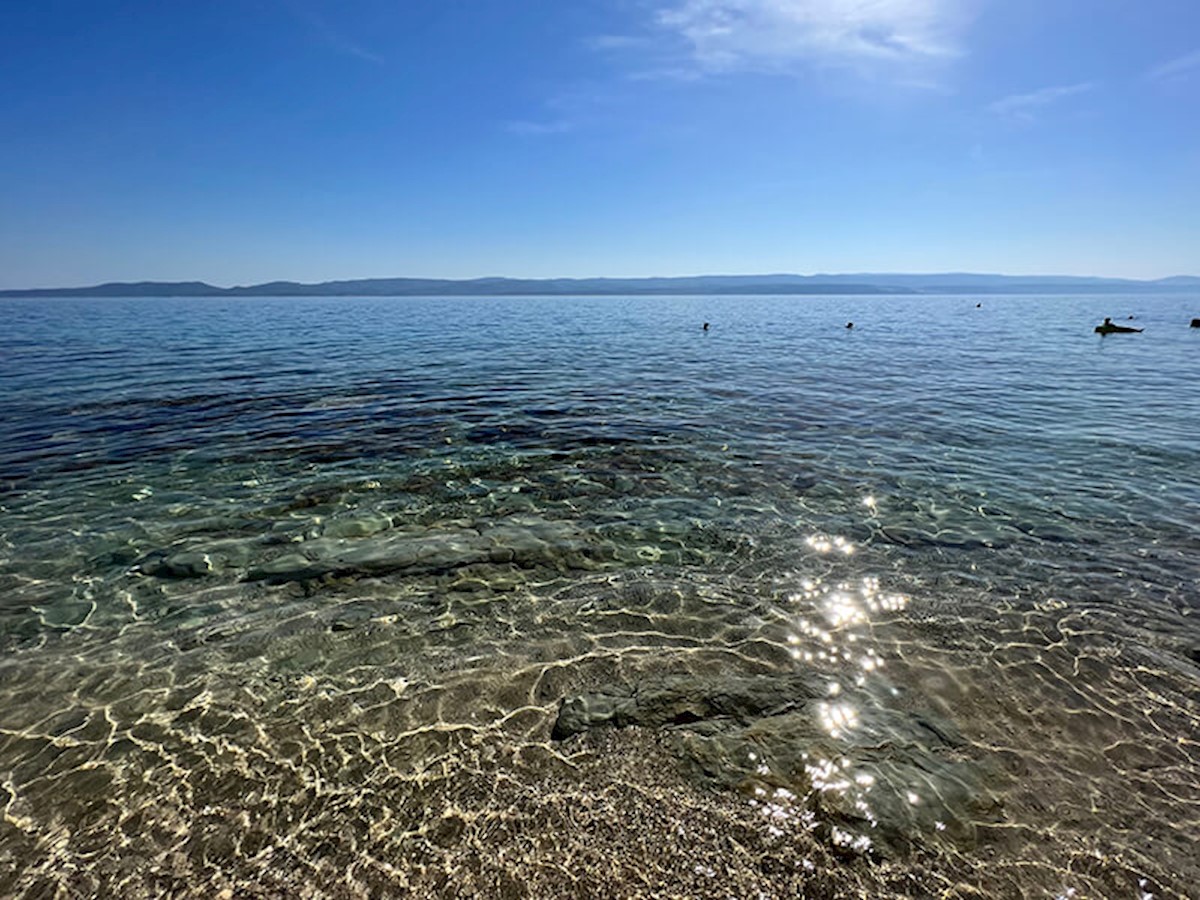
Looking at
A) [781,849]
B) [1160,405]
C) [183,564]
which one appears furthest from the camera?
[1160,405]

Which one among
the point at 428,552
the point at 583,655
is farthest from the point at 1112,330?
the point at 428,552

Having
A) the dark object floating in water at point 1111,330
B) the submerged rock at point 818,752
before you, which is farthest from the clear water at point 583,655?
the dark object floating in water at point 1111,330

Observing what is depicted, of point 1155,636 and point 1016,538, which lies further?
→ point 1016,538

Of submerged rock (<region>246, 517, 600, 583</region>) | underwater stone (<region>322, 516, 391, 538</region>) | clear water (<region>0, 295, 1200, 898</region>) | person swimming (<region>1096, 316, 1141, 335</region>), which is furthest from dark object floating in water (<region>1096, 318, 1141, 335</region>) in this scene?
underwater stone (<region>322, 516, 391, 538</region>)

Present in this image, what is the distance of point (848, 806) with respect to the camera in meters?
5.39

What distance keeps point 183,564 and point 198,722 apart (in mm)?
4884

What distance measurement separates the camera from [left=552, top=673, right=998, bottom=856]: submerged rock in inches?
207

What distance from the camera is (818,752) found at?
6.03 meters

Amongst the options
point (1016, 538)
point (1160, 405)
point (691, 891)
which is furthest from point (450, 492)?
point (1160, 405)

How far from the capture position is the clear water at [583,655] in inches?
196

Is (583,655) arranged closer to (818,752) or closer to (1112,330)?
(818,752)

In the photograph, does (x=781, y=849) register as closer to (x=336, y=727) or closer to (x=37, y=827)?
(x=336, y=727)

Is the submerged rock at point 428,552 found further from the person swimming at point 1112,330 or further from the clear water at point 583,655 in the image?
the person swimming at point 1112,330

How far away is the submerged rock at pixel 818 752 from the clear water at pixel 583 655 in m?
0.05
